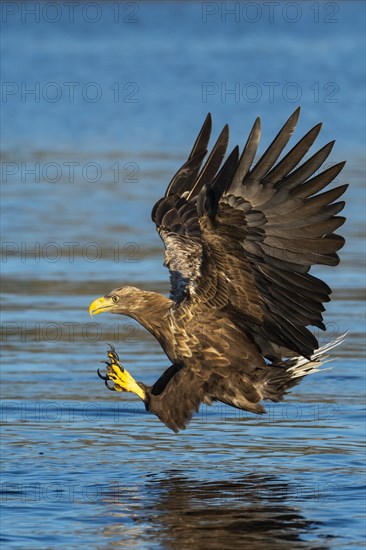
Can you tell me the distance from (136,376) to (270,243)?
7.93 feet

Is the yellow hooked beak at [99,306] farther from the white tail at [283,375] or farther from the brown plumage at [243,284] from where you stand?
the white tail at [283,375]

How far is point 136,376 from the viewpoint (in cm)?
932

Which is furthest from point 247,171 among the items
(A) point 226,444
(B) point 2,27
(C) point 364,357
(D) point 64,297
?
(B) point 2,27

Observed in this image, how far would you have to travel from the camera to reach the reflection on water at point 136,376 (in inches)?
266

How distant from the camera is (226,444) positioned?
7988mm

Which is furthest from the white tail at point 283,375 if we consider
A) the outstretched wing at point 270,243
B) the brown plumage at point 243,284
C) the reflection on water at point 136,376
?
the reflection on water at point 136,376

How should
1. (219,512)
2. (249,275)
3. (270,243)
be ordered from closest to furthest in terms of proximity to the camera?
(219,512) → (249,275) → (270,243)

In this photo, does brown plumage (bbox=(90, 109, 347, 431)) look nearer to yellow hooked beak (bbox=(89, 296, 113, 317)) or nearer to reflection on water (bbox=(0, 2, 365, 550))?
yellow hooked beak (bbox=(89, 296, 113, 317))

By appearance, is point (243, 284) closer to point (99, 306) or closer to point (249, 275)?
point (249, 275)

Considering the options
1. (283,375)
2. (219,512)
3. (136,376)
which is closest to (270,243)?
(283,375)

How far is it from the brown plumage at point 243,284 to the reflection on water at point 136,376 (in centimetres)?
46

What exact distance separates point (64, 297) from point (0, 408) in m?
2.83

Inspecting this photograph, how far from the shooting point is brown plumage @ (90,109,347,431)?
692 cm

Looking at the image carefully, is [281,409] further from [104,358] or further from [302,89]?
[302,89]
